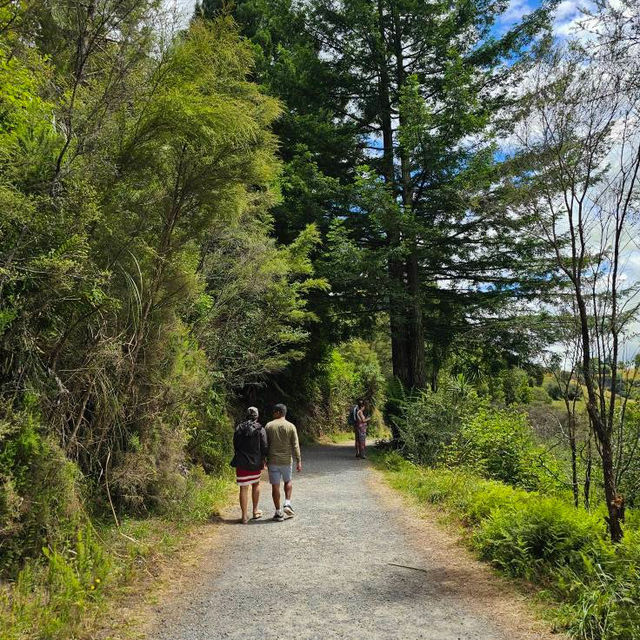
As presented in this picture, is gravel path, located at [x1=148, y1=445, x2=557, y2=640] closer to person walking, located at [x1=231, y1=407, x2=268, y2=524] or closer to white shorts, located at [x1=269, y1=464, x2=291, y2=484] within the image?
person walking, located at [x1=231, y1=407, x2=268, y2=524]

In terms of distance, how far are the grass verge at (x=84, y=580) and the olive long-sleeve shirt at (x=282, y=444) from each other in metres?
1.91

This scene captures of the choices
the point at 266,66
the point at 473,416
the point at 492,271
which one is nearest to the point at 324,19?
the point at 266,66

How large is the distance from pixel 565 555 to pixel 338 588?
7.36 feet

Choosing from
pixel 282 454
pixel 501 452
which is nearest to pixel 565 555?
pixel 282 454

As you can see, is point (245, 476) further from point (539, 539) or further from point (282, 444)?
point (539, 539)

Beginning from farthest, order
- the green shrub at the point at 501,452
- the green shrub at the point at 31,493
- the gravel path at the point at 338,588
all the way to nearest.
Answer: the green shrub at the point at 501,452
the green shrub at the point at 31,493
the gravel path at the point at 338,588

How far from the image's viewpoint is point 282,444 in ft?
25.9

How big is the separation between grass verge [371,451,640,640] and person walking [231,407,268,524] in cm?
289

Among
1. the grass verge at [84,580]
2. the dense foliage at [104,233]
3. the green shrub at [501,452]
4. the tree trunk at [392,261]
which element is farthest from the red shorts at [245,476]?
the tree trunk at [392,261]

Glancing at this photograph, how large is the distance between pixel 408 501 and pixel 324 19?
1540cm

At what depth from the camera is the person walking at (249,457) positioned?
7523 mm

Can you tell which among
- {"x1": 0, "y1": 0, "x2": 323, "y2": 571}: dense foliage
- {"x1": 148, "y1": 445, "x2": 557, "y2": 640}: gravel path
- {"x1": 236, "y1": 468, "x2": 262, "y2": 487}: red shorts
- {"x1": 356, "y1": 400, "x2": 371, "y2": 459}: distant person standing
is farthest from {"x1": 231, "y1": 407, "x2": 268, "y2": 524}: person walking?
{"x1": 356, "y1": 400, "x2": 371, "y2": 459}: distant person standing

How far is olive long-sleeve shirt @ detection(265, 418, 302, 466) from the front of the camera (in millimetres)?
7867

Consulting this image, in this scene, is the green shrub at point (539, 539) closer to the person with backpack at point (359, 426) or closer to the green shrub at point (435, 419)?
the green shrub at point (435, 419)
